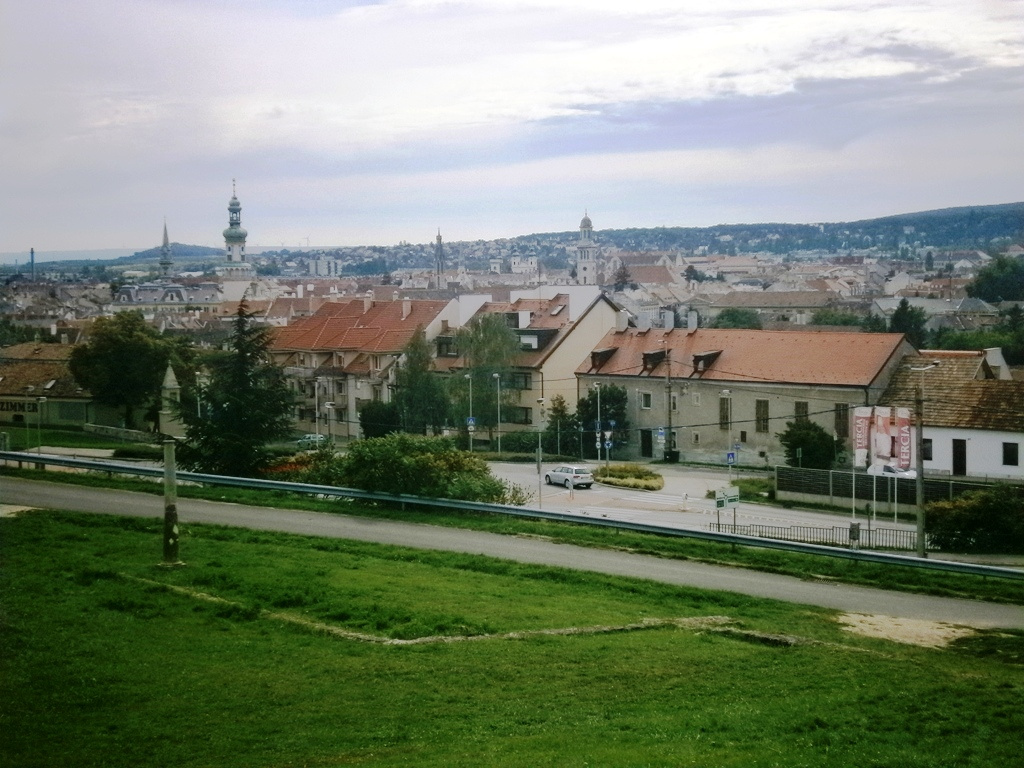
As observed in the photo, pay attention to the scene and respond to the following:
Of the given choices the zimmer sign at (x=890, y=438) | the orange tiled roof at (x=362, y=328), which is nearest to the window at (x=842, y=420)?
the zimmer sign at (x=890, y=438)

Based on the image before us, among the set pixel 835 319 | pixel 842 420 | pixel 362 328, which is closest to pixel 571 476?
pixel 842 420

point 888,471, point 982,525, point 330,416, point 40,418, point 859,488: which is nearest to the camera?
point 982,525

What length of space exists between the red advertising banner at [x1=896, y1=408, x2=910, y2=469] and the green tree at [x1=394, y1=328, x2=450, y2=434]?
14.7 m

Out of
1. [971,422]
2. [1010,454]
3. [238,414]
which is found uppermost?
[238,414]

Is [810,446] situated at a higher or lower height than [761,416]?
lower

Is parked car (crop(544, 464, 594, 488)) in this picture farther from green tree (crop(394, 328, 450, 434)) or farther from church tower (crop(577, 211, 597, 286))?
church tower (crop(577, 211, 597, 286))

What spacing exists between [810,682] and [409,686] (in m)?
3.16

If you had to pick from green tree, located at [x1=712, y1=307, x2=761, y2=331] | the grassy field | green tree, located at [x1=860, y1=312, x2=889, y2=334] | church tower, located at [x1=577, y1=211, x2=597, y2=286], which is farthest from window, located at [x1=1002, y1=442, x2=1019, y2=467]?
church tower, located at [x1=577, y1=211, x2=597, y2=286]

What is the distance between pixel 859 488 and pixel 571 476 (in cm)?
681

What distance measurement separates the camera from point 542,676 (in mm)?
8500

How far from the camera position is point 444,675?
8.41 m

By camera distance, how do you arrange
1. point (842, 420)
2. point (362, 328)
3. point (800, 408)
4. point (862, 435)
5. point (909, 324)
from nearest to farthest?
point (862, 435) < point (842, 420) < point (800, 408) < point (362, 328) < point (909, 324)

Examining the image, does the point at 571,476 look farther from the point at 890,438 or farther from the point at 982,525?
the point at 982,525

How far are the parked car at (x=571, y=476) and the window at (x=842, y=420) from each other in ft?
25.3
